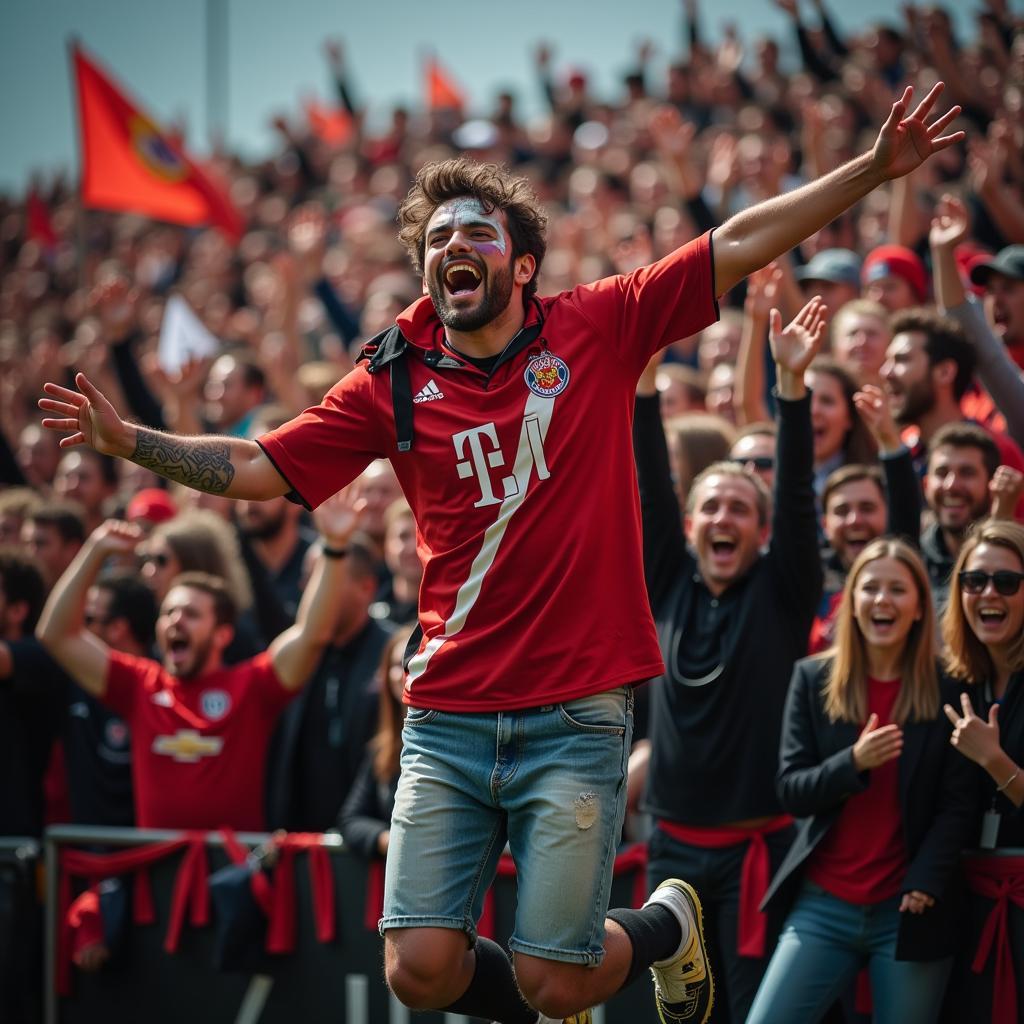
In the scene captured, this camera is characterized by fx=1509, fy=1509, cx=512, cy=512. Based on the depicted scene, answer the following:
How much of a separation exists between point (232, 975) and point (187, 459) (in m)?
3.35

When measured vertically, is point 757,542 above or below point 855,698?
above

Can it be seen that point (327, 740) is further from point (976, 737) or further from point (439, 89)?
point (439, 89)

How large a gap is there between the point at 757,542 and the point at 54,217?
1614cm

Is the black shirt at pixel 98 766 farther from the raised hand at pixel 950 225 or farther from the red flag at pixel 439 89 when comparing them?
the red flag at pixel 439 89

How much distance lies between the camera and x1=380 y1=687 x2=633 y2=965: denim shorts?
14.1 ft

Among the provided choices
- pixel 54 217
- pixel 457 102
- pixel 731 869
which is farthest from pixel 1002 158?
pixel 54 217

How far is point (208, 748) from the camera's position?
23.2 ft

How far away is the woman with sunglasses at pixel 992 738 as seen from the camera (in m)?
5.13

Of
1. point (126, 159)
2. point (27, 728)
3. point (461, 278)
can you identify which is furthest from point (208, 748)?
point (126, 159)

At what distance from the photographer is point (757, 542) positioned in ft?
19.8

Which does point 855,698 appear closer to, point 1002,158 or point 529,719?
point 529,719

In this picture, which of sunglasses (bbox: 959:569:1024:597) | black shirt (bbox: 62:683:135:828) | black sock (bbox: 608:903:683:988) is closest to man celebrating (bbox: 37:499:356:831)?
black shirt (bbox: 62:683:135:828)

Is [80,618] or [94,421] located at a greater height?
[94,421]

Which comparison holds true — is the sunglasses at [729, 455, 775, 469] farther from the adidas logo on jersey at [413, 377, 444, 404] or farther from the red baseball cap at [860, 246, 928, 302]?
the adidas logo on jersey at [413, 377, 444, 404]
